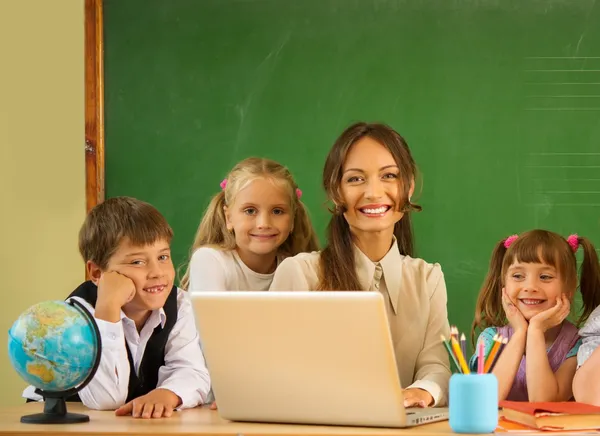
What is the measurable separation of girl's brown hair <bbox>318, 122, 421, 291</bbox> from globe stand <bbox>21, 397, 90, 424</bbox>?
757 millimetres

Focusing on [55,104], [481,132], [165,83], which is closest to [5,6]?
[55,104]

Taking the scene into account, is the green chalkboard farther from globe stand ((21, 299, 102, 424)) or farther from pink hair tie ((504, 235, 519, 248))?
globe stand ((21, 299, 102, 424))

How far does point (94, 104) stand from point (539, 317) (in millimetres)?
2124

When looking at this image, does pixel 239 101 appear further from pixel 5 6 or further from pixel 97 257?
pixel 97 257

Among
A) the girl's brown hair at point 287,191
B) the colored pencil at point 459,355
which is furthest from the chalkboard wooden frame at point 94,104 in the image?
the colored pencil at point 459,355

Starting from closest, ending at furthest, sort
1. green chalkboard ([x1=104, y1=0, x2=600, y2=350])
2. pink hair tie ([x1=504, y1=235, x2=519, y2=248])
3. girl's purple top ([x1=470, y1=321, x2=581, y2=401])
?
1. girl's purple top ([x1=470, y1=321, x2=581, y2=401])
2. pink hair tie ([x1=504, y1=235, x2=519, y2=248])
3. green chalkboard ([x1=104, y1=0, x2=600, y2=350])

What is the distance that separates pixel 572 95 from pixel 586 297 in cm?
119

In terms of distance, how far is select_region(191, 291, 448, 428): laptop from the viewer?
147 centimetres

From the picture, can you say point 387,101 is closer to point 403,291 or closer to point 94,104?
point 94,104

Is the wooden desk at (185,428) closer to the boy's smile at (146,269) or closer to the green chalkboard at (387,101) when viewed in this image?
the boy's smile at (146,269)

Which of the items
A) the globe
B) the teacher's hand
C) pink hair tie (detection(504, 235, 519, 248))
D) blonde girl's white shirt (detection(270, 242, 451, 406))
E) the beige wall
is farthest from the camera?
the beige wall

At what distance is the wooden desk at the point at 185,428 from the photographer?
4.82 feet

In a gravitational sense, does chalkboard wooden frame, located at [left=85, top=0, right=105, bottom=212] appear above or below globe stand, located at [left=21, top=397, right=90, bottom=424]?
above

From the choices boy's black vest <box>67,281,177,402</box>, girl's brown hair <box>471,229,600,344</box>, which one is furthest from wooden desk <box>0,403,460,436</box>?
girl's brown hair <box>471,229,600,344</box>
